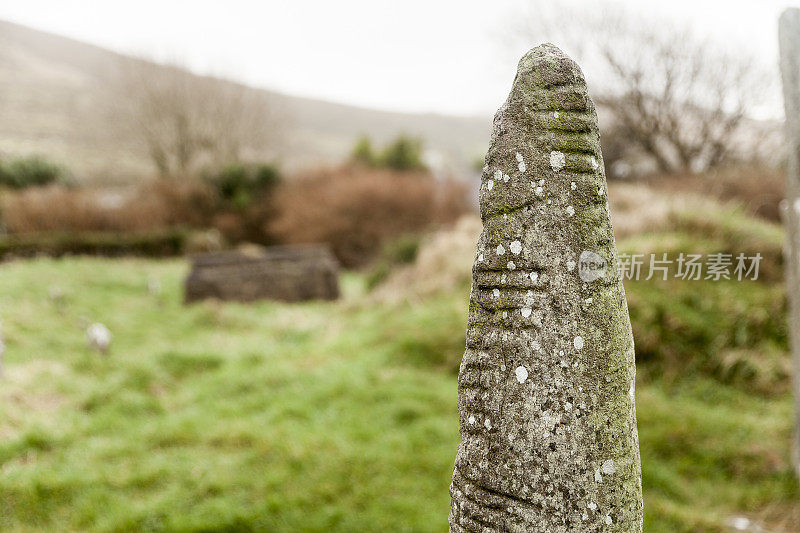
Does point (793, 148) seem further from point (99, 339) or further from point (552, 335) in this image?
point (99, 339)

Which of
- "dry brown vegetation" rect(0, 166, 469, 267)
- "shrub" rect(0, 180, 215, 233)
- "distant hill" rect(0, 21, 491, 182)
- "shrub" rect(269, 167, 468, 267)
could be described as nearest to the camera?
"shrub" rect(0, 180, 215, 233)

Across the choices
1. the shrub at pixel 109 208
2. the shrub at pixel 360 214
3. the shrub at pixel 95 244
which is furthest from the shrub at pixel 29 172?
the shrub at pixel 360 214

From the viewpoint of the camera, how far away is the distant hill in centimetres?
2986

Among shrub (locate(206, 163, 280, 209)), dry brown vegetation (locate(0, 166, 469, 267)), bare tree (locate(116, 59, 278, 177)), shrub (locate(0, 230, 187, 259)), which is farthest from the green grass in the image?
bare tree (locate(116, 59, 278, 177))

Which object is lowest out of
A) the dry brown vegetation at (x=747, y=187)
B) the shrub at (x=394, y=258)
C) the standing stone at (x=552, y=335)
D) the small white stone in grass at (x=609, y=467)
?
the shrub at (x=394, y=258)

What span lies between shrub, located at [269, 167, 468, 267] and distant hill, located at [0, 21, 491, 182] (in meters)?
5.02

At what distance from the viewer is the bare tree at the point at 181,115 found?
26.6m

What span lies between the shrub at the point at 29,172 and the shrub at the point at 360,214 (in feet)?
32.0

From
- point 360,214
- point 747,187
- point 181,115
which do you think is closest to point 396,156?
point 360,214

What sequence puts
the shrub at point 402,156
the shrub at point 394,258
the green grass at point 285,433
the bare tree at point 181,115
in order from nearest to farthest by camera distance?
the green grass at point 285,433 < the shrub at point 394,258 < the shrub at point 402,156 < the bare tree at point 181,115

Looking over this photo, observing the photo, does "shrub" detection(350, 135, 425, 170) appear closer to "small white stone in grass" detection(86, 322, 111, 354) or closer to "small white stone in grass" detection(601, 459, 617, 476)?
"small white stone in grass" detection(86, 322, 111, 354)

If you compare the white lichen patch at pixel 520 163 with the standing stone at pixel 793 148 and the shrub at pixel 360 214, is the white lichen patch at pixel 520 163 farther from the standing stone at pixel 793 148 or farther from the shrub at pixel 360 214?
the shrub at pixel 360 214

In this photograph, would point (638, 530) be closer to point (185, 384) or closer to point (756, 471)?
point (756, 471)

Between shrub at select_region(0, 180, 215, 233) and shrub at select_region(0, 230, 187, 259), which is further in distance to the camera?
shrub at select_region(0, 180, 215, 233)
